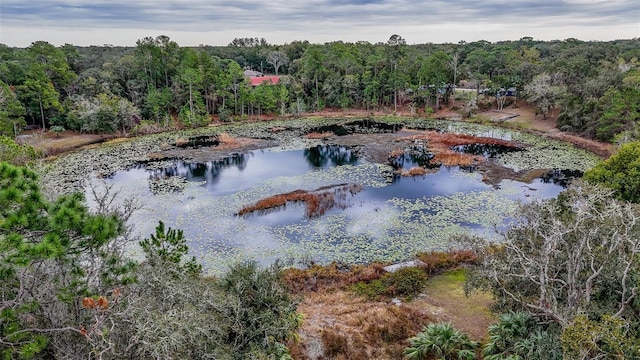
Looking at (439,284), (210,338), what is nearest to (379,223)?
(439,284)

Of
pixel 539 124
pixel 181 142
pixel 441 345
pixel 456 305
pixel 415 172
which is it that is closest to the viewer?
pixel 441 345

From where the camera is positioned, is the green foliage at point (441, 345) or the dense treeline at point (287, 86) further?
the dense treeline at point (287, 86)

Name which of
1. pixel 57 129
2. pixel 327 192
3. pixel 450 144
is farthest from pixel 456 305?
pixel 57 129

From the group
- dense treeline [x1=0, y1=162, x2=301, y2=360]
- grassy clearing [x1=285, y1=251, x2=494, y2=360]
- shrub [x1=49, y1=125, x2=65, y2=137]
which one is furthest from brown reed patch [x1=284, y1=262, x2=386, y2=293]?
shrub [x1=49, y1=125, x2=65, y2=137]

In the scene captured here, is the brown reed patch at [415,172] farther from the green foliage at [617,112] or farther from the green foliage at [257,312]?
the green foliage at [257,312]

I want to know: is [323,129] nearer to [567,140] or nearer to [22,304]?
[567,140]

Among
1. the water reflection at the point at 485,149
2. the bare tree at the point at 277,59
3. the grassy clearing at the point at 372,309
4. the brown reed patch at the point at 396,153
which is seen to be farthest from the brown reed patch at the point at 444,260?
the bare tree at the point at 277,59

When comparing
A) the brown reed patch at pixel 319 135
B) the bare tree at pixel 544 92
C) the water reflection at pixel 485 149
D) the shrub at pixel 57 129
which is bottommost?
the water reflection at pixel 485 149

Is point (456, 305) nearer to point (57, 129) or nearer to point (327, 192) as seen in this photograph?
point (327, 192)
